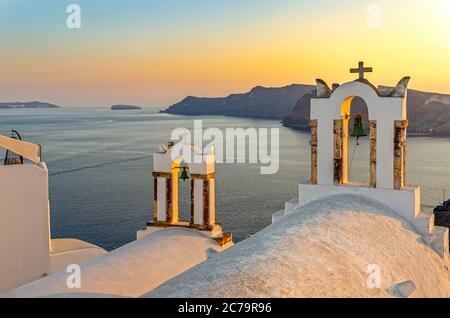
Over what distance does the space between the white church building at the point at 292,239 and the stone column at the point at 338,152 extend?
0.9 inches

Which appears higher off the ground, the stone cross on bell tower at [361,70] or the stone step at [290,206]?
the stone cross on bell tower at [361,70]

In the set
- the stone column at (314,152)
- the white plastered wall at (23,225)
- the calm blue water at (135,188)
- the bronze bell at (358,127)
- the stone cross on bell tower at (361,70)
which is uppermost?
the stone cross on bell tower at (361,70)

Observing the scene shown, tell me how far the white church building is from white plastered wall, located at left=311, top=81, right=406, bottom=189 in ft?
0.08

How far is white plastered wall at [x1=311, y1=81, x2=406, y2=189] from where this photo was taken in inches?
465

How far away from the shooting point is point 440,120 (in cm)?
17562

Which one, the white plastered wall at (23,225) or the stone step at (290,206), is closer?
the stone step at (290,206)

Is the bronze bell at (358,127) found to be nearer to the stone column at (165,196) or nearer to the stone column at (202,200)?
the stone column at (202,200)

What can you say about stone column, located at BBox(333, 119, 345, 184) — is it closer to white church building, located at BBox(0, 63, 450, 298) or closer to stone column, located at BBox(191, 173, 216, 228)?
white church building, located at BBox(0, 63, 450, 298)

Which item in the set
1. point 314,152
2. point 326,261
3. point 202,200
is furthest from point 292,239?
point 202,200

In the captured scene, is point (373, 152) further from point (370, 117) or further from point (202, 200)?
point (202, 200)

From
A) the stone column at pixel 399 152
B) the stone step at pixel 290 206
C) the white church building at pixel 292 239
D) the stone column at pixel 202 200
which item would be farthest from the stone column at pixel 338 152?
the stone column at pixel 202 200

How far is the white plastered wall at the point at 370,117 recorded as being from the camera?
11.8m

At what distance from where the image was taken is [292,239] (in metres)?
7.97

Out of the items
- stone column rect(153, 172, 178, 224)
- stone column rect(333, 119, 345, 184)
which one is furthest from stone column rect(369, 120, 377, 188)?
stone column rect(153, 172, 178, 224)
